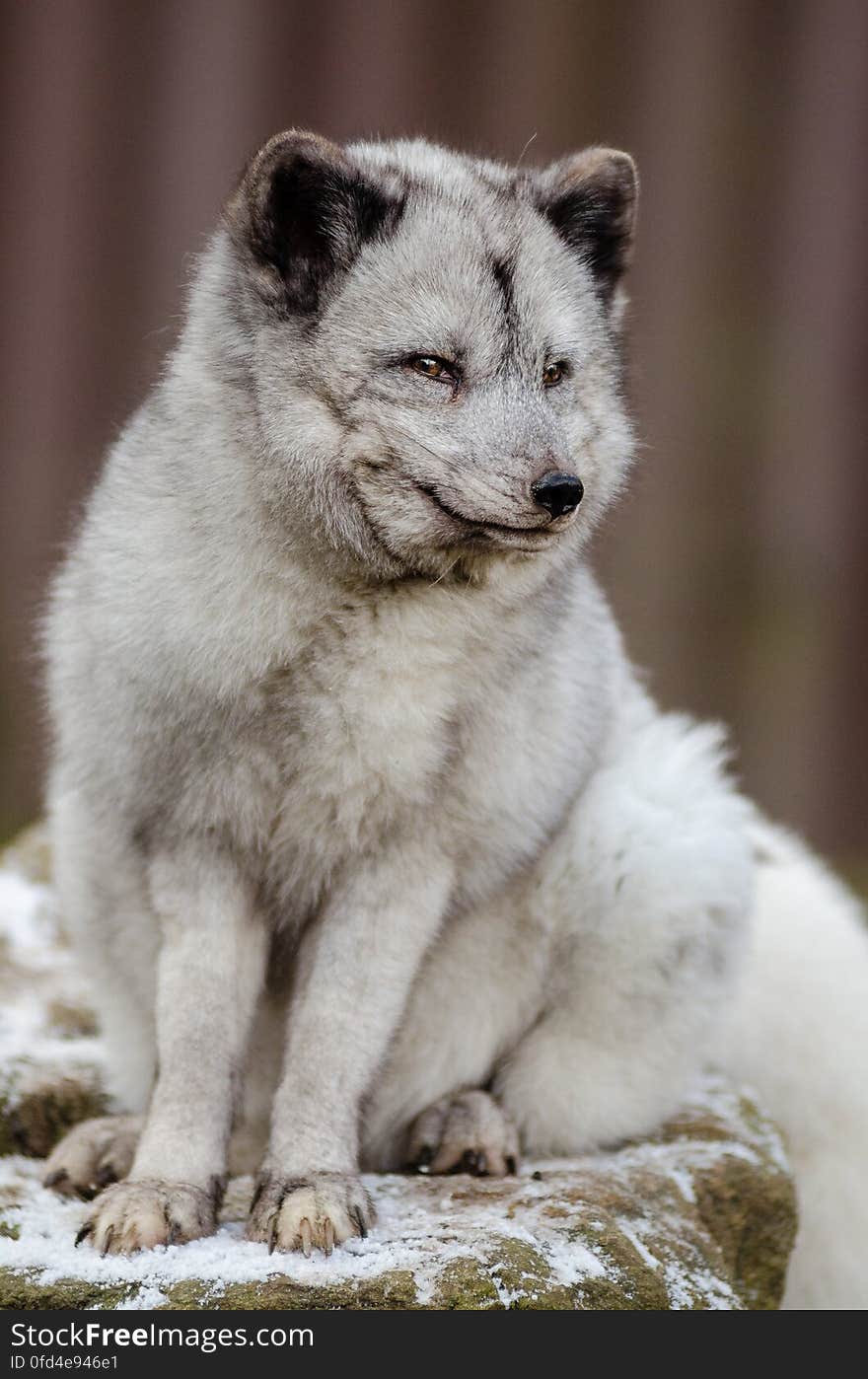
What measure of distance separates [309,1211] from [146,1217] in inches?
11.1

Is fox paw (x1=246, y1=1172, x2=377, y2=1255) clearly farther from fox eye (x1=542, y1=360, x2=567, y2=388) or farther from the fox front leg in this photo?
fox eye (x1=542, y1=360, x2=567, y2=388)

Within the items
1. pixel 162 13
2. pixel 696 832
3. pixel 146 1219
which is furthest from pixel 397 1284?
pixel 162 13

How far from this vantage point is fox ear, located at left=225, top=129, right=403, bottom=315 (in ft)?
8.55

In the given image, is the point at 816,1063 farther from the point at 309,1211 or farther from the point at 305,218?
the point at 305,218

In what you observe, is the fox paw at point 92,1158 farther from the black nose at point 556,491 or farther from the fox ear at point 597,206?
the fox ear at point 597,206

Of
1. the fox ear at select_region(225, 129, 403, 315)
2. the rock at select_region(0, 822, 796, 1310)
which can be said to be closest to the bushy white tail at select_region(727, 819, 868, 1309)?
the rock at select_region(0, 822, 796, 1310)

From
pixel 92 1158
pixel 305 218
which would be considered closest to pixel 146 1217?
pixel 92 1158

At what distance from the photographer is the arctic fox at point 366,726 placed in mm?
Answer: 2600

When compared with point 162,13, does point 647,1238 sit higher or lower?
lower

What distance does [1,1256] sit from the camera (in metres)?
2.51

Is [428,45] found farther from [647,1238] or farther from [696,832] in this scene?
[647,1238]
